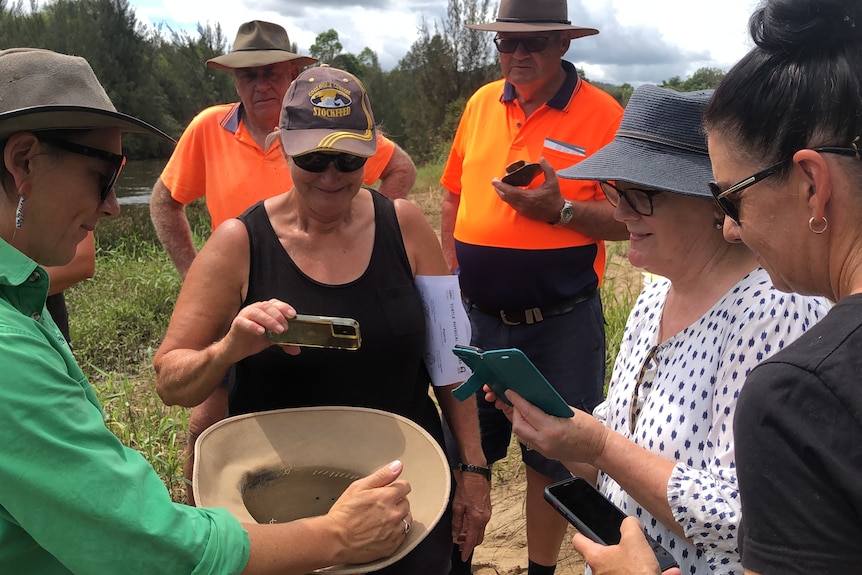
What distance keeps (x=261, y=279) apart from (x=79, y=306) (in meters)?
4.87

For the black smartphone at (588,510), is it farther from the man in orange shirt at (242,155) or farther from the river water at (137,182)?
the river water at (137,182)

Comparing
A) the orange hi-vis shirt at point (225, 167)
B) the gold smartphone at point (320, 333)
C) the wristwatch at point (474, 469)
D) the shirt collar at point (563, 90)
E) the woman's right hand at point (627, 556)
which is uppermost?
the shirt collar at point (563, 90)

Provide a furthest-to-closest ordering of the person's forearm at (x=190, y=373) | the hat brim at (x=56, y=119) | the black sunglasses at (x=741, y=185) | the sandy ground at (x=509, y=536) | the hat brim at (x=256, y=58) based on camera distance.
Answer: the hat brim at (x=256, y=58) < the sandy ground at (x=509, y=536) < the person's forearm at (x=190, y=373) < the hat brim at (x=56, y=119) < the black sunglasses at (x=741, y=185)

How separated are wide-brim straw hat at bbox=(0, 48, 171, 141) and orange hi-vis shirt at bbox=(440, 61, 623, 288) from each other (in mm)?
1776

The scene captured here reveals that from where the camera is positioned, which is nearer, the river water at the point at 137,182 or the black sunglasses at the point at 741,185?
the black sunglasses at the point at 741,185

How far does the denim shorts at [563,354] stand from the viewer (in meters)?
2.66

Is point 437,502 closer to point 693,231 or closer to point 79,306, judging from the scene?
point 693,231

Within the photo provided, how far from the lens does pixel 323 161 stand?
1811 millimetres

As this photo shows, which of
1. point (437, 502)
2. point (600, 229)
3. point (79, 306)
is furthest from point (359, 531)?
point (79, 306)

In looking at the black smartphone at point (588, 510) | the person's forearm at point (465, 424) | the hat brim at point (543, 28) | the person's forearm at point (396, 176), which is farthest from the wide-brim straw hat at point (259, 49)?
the black smartphone at point (588, 510)

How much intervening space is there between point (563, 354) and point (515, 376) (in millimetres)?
1318

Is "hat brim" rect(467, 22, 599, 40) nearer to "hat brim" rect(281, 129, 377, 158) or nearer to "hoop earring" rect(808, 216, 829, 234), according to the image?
"hat brim" rect(281, 129, 377, 158)

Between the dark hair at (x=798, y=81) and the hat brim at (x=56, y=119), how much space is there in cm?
103

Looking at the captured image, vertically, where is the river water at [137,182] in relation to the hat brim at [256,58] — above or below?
below
